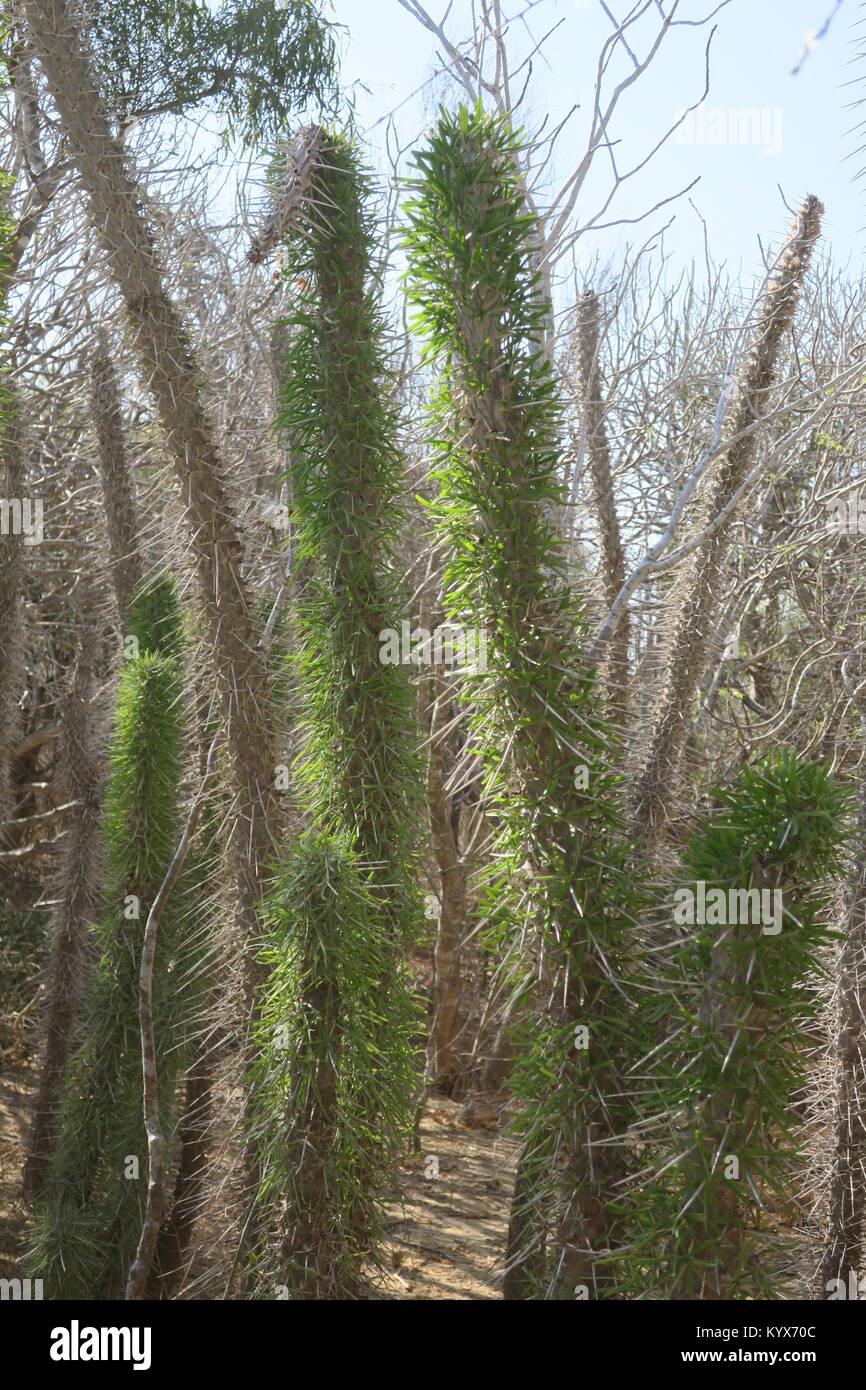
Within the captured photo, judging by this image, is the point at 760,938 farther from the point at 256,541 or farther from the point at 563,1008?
the point at 256,541

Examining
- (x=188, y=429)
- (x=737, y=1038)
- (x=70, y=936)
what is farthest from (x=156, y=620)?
(x=737, y=1038)

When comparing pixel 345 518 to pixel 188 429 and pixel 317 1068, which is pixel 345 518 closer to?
pixel 188 429

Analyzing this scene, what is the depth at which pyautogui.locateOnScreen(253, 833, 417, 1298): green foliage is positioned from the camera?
9.23ft

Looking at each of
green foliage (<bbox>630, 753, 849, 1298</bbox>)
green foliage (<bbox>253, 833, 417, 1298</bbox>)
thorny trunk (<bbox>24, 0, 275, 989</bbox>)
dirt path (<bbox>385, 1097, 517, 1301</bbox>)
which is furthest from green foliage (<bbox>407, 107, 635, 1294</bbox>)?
dirt path (<bbox>385, 1097, 517, 1301</bbox>)

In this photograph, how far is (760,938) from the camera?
2199mm

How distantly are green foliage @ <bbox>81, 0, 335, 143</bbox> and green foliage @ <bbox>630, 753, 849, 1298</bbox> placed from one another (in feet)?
19.1

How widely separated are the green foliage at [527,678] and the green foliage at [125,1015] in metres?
2.06

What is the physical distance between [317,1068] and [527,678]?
3.61 ft

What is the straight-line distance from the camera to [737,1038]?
2.20 m

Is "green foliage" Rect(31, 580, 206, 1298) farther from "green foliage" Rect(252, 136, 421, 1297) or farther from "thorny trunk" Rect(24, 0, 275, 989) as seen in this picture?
"green foliage" Rect(252, 136, 421, 1297)

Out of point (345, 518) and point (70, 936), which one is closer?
point (345, 518)

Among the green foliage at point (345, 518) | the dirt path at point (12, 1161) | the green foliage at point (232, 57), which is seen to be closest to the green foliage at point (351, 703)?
the green foliage at point (345, 518)

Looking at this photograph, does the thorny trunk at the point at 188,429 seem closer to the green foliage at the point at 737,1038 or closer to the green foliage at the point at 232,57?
the green foliage at the point at 737,1038

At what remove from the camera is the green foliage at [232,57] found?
662cm
